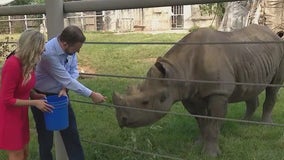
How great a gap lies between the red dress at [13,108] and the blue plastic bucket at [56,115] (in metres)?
0.19

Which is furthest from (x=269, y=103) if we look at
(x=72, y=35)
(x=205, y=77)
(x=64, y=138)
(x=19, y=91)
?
(x=19, y=91)

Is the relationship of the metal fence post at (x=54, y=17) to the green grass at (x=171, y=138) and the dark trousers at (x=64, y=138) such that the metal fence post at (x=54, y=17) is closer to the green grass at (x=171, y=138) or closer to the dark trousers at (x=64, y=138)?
the dark trousers at (x=64, y=138)

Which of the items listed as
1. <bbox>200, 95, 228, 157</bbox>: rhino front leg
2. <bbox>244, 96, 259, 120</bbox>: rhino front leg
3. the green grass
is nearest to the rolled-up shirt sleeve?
the green grass

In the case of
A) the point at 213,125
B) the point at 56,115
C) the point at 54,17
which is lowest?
the point at 213,125

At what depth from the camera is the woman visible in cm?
349

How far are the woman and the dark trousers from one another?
297 millimetres

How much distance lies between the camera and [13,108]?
11.9 feet

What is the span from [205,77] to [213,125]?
0.54 m

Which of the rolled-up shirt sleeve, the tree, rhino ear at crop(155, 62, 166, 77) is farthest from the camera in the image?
the tree

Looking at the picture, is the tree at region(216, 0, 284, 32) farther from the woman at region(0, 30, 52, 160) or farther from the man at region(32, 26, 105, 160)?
the woman at region(0, 30, 52, 160)

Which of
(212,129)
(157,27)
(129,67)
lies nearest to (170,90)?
(212,129)

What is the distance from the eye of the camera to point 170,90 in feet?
15.8

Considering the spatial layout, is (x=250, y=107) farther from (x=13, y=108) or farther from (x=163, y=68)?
(x=13, y=108)

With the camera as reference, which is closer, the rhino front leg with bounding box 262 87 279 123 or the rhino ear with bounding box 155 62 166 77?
the rhino ear with bounding box 155 62 166 77
